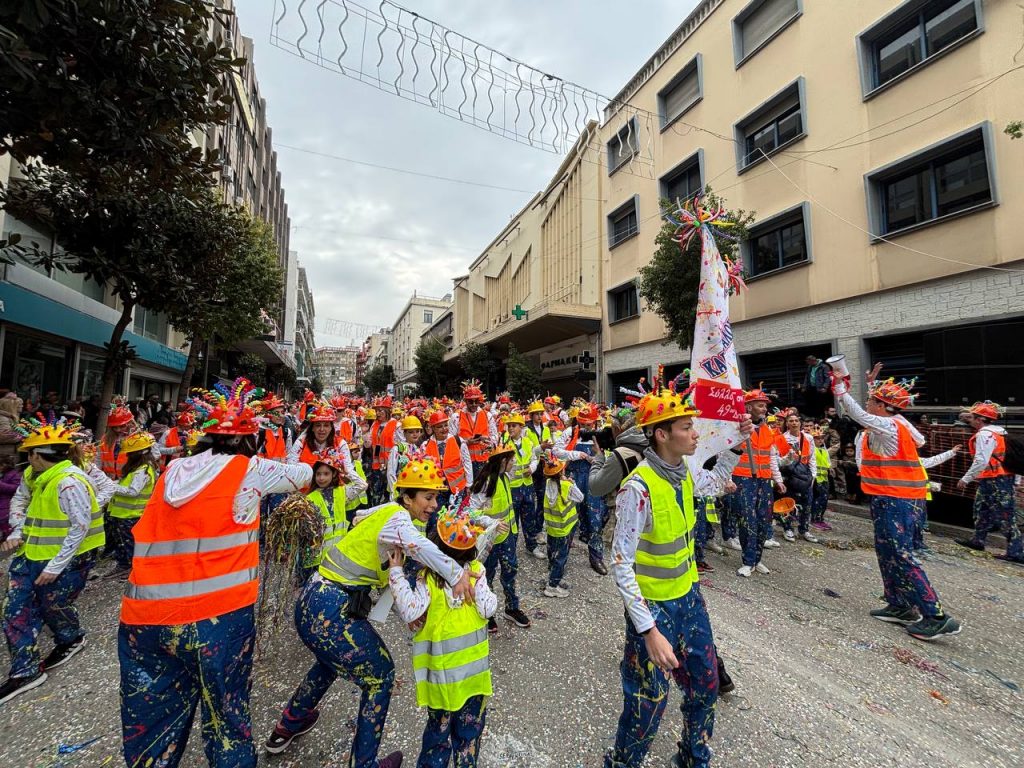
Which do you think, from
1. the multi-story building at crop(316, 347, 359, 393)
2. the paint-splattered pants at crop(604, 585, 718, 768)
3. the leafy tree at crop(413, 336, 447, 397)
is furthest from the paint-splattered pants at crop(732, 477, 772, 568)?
the multi-story building at crop(316, 347, 359, 393)

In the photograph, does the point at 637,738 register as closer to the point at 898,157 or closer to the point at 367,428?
the point at 367,428

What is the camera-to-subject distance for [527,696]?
326 cm

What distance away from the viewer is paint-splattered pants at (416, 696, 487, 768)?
7.09ft

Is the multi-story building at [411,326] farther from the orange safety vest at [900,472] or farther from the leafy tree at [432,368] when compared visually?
the orange safety vest at [900,472]

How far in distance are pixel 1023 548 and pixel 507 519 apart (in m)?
7.22

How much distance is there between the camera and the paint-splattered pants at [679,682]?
2236mm

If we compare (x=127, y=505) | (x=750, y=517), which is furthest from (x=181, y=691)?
(x=750, y=517)

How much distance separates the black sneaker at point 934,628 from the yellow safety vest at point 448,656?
14.1 ft

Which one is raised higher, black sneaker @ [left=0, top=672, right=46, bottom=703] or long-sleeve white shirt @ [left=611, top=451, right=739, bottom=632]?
long-sleeve white shirt @ [left=611, top=451, right=739, bottom=632]

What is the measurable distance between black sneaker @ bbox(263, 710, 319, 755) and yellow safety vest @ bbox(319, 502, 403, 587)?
1.00 metres

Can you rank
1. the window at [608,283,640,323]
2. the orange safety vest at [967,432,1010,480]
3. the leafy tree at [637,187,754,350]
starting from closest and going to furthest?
the orange safety vest at [967,432,1010,480], the leafy tree at [637,187,754,350], the window at [608,283,640,323]

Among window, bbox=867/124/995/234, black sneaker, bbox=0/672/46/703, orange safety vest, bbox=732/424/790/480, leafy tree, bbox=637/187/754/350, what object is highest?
window, bbox=867/124/995/234

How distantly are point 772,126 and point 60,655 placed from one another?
18735 millimetres

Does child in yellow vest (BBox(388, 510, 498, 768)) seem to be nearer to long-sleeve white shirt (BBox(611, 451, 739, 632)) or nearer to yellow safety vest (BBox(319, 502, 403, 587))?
yellow safety vest (BBox(319, 502, 403, 587))
